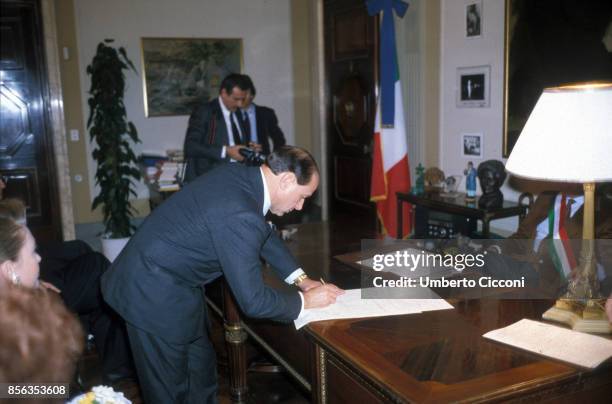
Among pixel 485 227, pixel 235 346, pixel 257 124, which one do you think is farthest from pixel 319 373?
pixel 257 124

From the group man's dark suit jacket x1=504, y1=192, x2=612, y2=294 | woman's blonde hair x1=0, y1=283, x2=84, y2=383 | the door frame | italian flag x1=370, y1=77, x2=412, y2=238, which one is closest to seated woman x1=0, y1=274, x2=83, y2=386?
woman's blonde hair x1=0, y1=283, x2=84, y2=383

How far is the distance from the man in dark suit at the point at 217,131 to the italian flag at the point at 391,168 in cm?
120

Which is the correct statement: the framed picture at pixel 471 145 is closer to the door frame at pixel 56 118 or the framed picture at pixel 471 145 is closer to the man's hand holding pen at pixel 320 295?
the man's hand holding pen at pixel 320 295

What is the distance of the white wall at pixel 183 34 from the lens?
590cm

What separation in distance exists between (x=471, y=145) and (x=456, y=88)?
478 mm

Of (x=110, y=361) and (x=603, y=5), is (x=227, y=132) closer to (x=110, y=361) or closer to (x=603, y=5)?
(x=110, y=361)

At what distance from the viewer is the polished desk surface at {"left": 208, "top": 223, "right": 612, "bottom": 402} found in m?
1.35

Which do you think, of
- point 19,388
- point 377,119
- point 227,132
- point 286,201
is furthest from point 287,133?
point 19,388

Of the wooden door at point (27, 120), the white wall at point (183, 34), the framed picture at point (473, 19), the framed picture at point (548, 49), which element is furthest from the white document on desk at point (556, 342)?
the white wall at point (183, 34)

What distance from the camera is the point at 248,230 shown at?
171cm

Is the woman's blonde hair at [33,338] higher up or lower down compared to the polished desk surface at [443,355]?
higher up

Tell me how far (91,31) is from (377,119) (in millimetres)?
3128

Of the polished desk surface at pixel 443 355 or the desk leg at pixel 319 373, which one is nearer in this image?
the polished desk surface at pixel 443 355

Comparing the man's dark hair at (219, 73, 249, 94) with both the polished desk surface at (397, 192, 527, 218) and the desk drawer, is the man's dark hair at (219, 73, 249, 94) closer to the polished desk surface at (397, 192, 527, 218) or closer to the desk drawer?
the polished desk surface at (397, 192, 527, 218)
